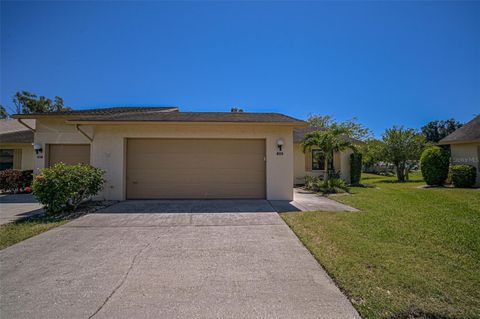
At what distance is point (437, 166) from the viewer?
13.0 meters

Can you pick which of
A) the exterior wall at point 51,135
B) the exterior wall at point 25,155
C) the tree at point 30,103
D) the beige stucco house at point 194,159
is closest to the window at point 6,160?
the exterior wall at point 25,155

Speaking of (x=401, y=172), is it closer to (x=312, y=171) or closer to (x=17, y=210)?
(x=312, y=171)

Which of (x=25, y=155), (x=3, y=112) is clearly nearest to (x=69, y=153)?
(x=25, y=155)

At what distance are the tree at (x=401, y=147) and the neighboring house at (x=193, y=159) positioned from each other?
15.3 metres

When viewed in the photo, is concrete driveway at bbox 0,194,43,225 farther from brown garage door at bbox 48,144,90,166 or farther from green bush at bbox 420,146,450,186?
green bush at bbox 420,146,450,186

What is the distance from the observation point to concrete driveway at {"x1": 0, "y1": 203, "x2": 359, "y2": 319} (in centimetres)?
226

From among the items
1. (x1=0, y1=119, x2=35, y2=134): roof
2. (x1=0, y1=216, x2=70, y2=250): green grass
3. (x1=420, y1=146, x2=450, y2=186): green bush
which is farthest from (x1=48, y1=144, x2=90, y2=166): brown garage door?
(x1=420, y1=146, x2=450, y2=186): green bush

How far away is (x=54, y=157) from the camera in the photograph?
9.84m

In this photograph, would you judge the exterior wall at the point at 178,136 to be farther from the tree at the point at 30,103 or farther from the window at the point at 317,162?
the tree at the point at 30,103

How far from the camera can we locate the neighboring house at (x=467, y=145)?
1296 cm

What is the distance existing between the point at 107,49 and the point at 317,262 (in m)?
11.9

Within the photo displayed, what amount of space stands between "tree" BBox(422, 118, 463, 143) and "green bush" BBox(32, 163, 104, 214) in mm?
65045

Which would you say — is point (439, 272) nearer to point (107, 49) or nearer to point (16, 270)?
point (16, 270)

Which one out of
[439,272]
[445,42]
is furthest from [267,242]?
[445,42]
